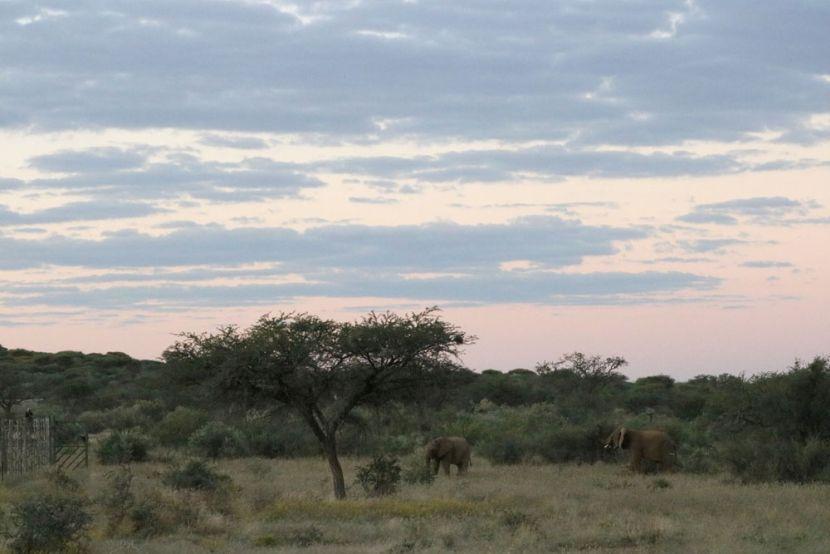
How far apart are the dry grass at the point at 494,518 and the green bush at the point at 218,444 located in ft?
34.5

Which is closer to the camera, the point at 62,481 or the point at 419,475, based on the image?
the point at 62,481

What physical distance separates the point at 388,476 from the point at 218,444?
47.9ft

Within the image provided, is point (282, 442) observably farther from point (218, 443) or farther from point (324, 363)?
point (324, 363)

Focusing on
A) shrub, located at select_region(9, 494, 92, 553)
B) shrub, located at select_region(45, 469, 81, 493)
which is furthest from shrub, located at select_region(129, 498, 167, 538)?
shrub, located at select_region(45, 469, 81, 493)

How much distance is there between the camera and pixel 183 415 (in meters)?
45.9

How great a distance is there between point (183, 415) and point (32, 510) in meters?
27.9

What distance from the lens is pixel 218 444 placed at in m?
40.3

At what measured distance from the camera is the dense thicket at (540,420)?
28.8 metres

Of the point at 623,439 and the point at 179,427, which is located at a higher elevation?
the point at 179,427

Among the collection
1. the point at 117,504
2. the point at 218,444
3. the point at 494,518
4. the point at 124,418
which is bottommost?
the point at 494,518

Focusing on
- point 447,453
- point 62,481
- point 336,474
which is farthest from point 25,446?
point 447,453

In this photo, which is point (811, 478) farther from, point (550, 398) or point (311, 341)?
point (550, 398)

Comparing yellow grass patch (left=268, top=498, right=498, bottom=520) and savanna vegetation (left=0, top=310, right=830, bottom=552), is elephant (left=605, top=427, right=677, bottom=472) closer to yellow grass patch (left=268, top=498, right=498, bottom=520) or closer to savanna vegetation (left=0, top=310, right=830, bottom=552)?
savanna vegetation (left=0, top=310, right=830, bottom=552)

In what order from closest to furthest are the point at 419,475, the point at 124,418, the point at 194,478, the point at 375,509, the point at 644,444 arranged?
the point at 375,509 → the point at 194,478 → the point at 419,475 → the point at 644,444 → the point at 124,418
